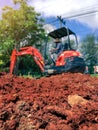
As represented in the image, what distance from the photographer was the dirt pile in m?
7.11

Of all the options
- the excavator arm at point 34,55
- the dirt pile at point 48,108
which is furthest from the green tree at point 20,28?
the dirt pile at point 48,108

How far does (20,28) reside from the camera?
43.8m

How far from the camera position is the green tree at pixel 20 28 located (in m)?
43.3

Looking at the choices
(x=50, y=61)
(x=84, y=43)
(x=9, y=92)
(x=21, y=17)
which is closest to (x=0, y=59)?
(x=21, y=17)

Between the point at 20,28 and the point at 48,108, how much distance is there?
121 feet

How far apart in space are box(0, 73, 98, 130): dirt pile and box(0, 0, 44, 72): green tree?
1338 inches

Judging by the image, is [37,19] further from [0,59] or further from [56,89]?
[56,89]

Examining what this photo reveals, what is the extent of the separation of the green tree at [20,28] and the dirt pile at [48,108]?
34.0 meters

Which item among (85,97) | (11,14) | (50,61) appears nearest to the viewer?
(85,97)

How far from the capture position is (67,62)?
53.8 feet

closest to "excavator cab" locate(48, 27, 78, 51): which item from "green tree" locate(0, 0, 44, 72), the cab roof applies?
the cab roof

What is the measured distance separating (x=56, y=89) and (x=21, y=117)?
158 centimetres

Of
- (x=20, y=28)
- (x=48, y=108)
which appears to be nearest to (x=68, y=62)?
(x=48, y=108)

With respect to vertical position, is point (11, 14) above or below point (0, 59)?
above
